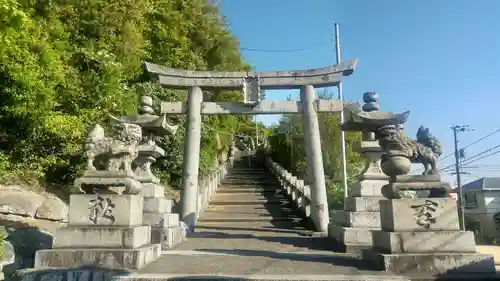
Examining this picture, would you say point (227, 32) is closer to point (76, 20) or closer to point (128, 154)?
point (76, 20)

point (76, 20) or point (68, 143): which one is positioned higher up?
point (76, 20)

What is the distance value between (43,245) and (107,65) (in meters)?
6.42

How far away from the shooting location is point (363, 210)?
7703mm

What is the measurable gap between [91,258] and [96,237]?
0.36 metres

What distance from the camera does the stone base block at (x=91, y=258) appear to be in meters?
5.53

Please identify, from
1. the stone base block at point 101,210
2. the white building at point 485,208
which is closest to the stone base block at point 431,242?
the stone base block at point 101,210

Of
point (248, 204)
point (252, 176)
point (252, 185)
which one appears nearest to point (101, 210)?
point (248, 204)

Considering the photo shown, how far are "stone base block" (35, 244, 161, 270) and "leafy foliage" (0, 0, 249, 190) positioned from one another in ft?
19.6

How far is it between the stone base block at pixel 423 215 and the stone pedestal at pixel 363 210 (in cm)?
178

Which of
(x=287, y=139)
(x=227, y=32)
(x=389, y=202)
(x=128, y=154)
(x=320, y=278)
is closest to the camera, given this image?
(x=320, y=278)

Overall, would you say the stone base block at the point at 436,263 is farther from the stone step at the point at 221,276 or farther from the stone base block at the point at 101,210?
the stone base block at the point at 101,210

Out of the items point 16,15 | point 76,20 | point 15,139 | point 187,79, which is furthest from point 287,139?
point 16,15

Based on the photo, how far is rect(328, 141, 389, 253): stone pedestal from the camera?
7.44 m

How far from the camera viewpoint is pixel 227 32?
20.2 metres
